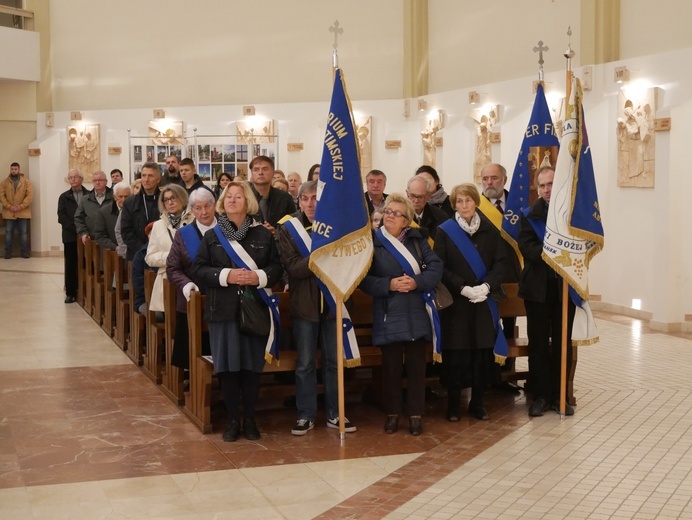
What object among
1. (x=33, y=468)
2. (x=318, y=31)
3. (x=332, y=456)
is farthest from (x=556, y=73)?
(x=33, y=468)

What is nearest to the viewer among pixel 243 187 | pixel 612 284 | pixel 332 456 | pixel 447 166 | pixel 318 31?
pixel 332 456

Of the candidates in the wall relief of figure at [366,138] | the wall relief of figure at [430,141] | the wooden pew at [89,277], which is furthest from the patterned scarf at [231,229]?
the wall relief of figure at [366,138]

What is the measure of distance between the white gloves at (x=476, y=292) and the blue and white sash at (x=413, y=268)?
0.90 ft

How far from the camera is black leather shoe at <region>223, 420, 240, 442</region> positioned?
23.0 ft

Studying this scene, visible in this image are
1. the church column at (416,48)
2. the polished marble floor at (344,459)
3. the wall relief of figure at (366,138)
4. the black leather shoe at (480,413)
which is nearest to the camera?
the polished marble floor at (344,459)

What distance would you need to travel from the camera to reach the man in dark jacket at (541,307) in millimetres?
7680

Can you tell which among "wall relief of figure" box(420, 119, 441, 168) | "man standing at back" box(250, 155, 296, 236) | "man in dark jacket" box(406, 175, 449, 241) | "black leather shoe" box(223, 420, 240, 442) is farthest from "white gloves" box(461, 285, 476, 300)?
"wall relief of figure" box(420, 119, 441, 168)

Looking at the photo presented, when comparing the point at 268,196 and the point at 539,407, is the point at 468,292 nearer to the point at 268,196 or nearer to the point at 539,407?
the point at 539,407

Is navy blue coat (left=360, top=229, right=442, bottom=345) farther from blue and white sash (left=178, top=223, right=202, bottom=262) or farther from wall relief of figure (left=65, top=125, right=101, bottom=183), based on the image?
wall relief of figure (left=65, top=125, right=101, bottom=183)

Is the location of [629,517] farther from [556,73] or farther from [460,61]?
[460,61]

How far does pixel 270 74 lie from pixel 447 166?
193 inches

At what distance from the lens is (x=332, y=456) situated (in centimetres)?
666

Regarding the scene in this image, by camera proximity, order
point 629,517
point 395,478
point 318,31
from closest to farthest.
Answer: point 629,517
point 395,478
point 318,31

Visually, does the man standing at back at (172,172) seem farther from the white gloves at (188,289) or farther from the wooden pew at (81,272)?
the white gloves at (188,289)
